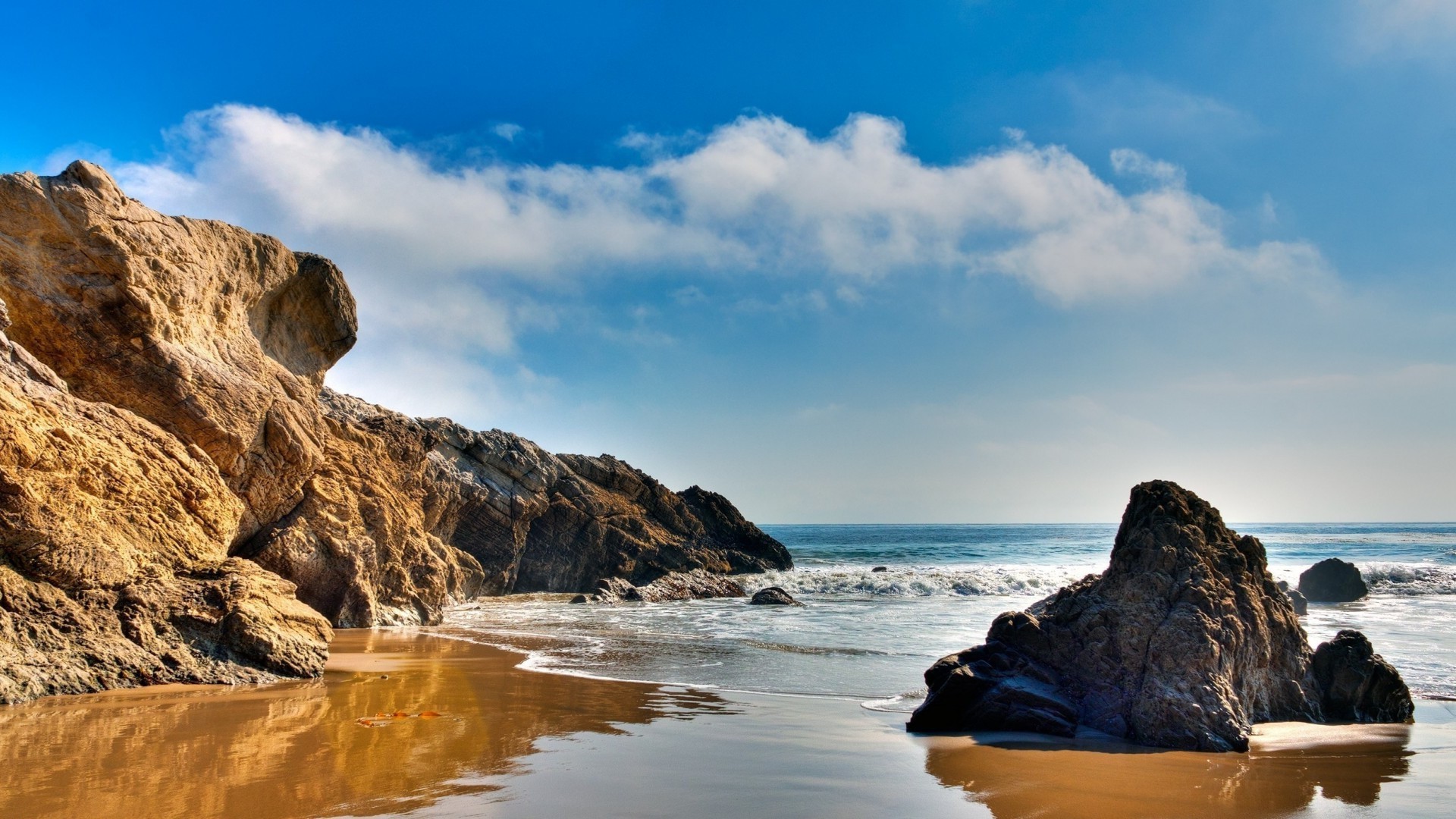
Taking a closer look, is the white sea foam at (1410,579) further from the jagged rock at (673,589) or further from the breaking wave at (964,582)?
the jagged rock at (673,589)

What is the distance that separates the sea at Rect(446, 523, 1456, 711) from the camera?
10.9 m

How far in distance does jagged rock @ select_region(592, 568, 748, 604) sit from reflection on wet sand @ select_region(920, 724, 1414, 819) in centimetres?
1890

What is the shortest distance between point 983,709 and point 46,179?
1251cm

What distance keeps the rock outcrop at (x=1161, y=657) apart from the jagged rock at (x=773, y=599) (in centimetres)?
1654

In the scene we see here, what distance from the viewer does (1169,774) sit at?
6078 millimetres

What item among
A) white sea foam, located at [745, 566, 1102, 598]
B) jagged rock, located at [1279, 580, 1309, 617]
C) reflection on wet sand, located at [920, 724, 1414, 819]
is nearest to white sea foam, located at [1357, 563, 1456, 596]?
jagged rock, located at [1279, 580, 1309, 617]

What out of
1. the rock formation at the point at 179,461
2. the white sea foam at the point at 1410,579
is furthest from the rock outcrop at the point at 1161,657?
the white sea foam at the point at 1410,579

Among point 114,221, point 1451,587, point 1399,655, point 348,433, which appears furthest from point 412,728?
point 1451,587

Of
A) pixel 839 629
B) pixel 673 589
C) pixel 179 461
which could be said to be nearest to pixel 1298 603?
pixel 839 629

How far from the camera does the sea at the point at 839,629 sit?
431 inches

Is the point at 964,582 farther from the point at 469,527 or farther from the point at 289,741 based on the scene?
the point at 289,741

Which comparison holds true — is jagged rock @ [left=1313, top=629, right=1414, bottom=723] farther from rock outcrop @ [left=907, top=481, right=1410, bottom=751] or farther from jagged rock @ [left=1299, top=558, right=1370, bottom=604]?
jagged rock @ [left=1299, top=558, right=1370, bottom=604]

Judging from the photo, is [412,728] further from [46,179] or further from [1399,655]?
[1399,655]

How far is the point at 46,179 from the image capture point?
1050cm
